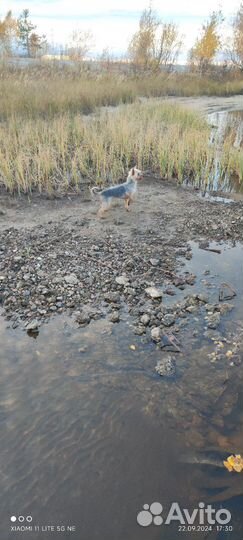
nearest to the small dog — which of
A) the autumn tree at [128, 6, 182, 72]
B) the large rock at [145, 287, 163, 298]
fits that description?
the large rock at [145, 287, 163, 298]

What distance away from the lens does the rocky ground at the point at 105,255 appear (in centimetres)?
405

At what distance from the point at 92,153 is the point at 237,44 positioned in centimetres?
2836

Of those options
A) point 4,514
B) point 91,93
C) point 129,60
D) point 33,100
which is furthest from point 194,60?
point 4,514

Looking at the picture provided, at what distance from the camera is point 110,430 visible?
2.82 m

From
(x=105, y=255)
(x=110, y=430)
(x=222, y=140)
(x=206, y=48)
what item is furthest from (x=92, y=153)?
(x=206, y=48)

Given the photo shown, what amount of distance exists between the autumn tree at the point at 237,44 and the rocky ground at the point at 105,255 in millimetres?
28945

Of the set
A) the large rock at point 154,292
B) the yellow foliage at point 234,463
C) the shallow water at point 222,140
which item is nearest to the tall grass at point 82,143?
the shallow water at point 222,140

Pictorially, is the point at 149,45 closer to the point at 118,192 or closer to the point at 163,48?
the point at 163,48

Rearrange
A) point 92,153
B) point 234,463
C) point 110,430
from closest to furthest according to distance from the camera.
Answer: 1. point 234,463
2. point 110,430
3. point 92,153

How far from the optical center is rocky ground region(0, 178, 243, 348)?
4055mm

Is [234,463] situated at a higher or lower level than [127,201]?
lower

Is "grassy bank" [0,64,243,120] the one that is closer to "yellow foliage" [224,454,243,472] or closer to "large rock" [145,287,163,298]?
"large rock" [145,287,163,298]

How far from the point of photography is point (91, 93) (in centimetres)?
1384

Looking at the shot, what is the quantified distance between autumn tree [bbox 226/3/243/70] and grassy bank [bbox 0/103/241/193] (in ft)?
83.8
